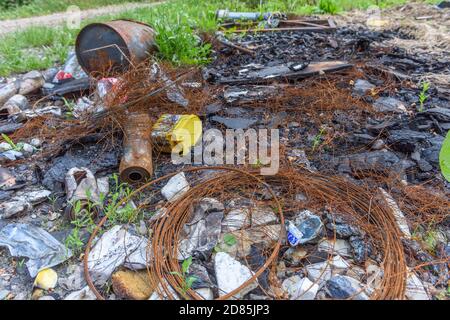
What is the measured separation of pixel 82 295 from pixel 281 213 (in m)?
1.14

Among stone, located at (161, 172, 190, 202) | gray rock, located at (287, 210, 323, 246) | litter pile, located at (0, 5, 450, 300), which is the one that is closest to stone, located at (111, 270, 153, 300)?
litter pile, located at (0, 5, 450, 300)

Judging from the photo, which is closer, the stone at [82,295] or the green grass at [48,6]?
the stone at [82,295]

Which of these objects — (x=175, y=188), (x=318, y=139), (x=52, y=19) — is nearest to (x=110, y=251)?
(x=175, y=188)

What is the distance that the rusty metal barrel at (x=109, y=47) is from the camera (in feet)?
11.6

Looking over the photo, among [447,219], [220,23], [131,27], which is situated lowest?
[447,219]

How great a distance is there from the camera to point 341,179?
7.87 feet

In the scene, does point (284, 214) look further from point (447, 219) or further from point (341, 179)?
point (447, 219)

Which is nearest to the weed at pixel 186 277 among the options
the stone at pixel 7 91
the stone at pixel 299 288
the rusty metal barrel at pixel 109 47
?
the stone at pixel 299 288

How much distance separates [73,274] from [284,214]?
1249 mm

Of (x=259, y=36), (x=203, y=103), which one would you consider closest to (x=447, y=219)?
(x=203, y=103)

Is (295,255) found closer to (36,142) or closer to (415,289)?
(415,289)

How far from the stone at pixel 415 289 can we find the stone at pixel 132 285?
128cm

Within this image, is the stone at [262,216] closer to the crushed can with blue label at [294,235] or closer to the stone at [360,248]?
the crushed can with blue label at [294,235]
